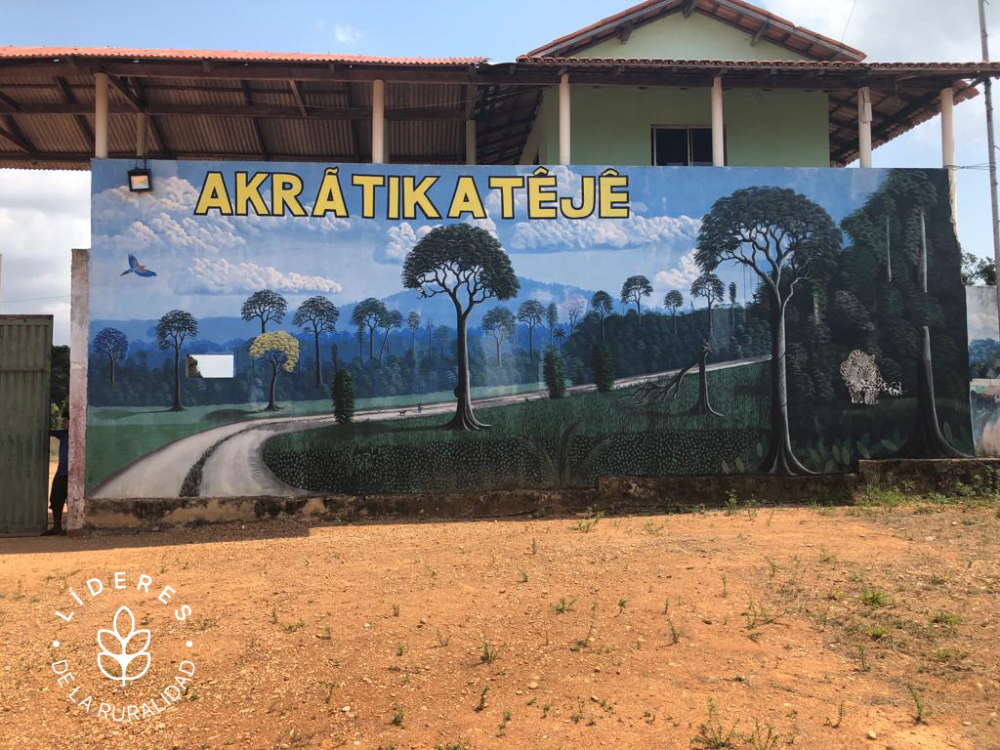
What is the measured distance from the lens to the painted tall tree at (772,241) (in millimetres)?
9273

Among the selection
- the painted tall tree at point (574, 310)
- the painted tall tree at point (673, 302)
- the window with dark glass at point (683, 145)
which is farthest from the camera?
the window with dark glass at point (683, 145)

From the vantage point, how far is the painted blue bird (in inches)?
339

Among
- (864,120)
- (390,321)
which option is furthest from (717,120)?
(390,321)

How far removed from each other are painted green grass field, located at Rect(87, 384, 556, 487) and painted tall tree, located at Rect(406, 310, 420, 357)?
29.3 inches

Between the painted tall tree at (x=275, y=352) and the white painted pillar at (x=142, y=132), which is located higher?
the white painted pillar at (x=142, y=132)

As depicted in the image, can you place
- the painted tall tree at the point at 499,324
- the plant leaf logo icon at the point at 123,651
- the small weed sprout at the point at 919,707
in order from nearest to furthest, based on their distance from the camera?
the small weed sprout at the point at 919,707 < the plant leaf logo icon at the point at 123,651 < the painted tall tree at the point at 499,324

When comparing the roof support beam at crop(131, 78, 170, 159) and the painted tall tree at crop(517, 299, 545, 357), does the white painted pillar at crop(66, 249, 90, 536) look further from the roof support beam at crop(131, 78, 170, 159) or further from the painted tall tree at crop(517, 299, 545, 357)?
the painted tall tree at crop(517, 299, 545, 357)

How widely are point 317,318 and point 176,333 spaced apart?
1.60 m

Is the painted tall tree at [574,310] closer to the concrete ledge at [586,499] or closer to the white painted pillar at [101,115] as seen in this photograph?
the concrete ledge at [586,499]

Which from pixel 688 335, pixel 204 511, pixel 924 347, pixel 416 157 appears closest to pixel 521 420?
pixel 688 335

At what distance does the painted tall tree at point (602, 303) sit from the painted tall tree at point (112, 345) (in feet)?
18.0

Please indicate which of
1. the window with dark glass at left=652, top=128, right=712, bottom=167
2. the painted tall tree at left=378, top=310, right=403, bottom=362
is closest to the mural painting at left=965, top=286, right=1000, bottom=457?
the window with dark glass at left=652, top=128, right=712, bottom=167

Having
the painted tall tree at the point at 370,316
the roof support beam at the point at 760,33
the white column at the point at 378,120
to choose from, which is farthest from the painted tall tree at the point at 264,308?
the roof support beam at the point at 760,33

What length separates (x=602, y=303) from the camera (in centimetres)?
913
